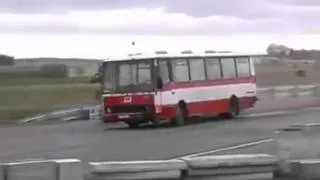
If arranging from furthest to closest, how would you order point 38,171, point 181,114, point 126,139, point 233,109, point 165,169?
1. point 233,109
2. point 181,114
3. point 126,139
4. point 165,169
5. point 38,171

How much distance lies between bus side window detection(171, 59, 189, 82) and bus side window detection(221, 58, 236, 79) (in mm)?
3012

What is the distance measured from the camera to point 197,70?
118ft

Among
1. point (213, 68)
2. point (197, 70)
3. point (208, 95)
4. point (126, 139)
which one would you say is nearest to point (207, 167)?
point (126, 139)

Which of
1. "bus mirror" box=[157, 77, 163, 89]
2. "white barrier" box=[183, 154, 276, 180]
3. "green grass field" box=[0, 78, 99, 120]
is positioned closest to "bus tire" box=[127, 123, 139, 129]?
"bus mirror" box=[157, 77, 163, 89]

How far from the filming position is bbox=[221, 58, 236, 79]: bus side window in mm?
37781

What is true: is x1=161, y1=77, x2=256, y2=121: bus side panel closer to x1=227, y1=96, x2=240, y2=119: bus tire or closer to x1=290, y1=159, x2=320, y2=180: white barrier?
x1=227, y1=96, x2=240, y2=119: bus tire

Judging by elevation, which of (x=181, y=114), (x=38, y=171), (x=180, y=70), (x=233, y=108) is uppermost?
(x=180, y=70)

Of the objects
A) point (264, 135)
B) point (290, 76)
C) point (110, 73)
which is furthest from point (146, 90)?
point (290, 76)

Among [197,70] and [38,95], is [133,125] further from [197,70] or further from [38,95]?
[38,95]

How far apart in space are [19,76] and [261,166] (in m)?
70.8

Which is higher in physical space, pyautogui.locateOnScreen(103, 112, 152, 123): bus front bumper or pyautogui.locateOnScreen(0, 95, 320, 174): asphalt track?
pyautogui.locateOnScreen(103, 112, 152, 123): bus front bumper

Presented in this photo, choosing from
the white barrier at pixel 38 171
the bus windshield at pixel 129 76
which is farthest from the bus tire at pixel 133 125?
the white barrier at pixel 38 171

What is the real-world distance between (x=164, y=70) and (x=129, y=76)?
1.31 m

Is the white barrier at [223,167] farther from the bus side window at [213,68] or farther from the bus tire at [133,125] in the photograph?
the bus side window at [213,68]
